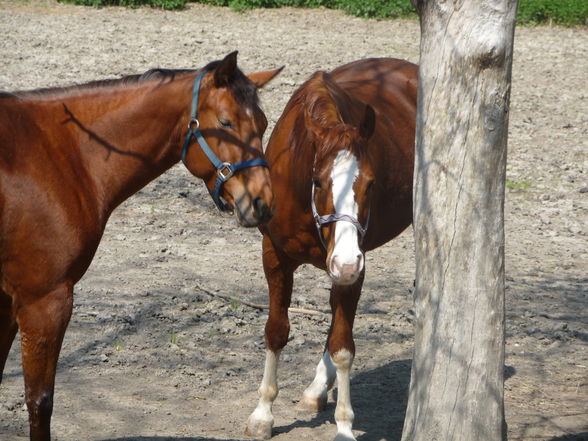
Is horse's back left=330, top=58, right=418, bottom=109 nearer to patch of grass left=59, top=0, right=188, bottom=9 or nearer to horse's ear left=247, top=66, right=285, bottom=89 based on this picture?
horse's ear left=247, top=66, right=285, bottom=89

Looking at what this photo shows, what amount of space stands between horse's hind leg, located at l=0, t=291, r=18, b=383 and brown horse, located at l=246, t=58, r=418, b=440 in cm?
141

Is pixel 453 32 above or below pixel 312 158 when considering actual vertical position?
above

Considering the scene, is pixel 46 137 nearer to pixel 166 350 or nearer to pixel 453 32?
pixel 453 32

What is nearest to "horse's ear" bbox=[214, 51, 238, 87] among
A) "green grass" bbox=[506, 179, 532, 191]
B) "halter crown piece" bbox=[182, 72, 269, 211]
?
"halter crown piece" bbox=[182, 72, 269, 211]

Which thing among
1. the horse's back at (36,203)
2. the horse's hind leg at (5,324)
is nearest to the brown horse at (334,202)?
the horse's back at (36,203)

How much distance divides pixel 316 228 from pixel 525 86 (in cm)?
875

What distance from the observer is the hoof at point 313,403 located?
5105 mm

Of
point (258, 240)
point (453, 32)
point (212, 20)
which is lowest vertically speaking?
point (258, 240)

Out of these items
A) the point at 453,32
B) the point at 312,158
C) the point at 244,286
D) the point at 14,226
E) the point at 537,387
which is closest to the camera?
the point at 453,32

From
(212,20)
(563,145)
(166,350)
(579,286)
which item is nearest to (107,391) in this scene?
(166,350)

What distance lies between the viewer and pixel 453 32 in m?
3.34

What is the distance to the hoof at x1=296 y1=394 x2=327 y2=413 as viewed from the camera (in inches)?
201

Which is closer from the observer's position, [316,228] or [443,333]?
[443,333]

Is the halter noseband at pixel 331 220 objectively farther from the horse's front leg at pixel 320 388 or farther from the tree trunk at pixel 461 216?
the horse's front leg at pixel 320 388
